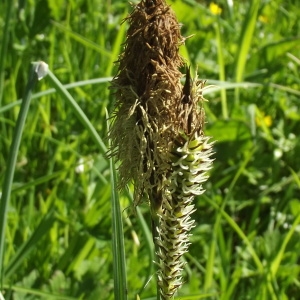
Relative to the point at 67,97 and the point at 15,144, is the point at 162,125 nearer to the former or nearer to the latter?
the point at 15,144

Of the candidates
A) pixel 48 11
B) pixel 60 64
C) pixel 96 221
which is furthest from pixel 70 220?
pixel 48 11

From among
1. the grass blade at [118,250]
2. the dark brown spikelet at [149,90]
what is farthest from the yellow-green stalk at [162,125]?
the grass blade at [118,250]

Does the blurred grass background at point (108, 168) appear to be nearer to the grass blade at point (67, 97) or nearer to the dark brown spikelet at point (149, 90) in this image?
the grass blade at point (67, 97)

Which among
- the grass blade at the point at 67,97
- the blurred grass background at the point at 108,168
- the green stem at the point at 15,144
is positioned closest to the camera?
the green stem at the point at 15,144

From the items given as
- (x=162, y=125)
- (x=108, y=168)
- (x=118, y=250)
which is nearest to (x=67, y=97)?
(x=118, y=250)

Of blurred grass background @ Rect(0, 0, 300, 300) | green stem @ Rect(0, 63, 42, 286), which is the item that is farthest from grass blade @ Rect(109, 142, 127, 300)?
blurred grass background @ Rect(0, 0, 300, 300)

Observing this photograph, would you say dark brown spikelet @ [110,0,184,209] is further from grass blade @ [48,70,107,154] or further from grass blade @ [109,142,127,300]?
grass blade @ [48,70,107,154]
